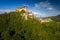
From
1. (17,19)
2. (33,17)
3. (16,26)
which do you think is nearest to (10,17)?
(17,19)

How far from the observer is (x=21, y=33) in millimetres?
24859

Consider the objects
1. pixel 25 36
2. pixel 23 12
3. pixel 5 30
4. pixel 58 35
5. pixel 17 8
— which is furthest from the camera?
pixel 17 8

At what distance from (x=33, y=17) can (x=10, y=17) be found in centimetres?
535

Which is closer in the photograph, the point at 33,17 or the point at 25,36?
the point at 25,36

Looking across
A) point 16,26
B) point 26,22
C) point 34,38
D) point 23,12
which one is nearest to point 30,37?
point 34,38

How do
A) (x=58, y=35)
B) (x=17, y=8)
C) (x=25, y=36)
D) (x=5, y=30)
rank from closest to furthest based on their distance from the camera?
1. (x=25, y=36)
2. (x=5, y=30)
3. (x=58, y=35)
4. (x=17, y=8)

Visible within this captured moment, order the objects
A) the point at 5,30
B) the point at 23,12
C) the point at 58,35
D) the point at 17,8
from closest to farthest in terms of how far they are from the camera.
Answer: the point at 5,30 < the point at 58,35 < the point at 23,12 < the point at 17,8

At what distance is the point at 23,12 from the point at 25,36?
937 cm

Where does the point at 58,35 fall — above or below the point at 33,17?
below

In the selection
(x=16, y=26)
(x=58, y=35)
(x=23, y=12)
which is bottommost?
(x=58, y=35)

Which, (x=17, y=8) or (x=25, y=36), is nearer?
(x=25, y=36)

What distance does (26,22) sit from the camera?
95.5ft

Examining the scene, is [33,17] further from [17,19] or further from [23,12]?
[17,19]

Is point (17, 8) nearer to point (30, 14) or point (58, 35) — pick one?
point (30, 14)
